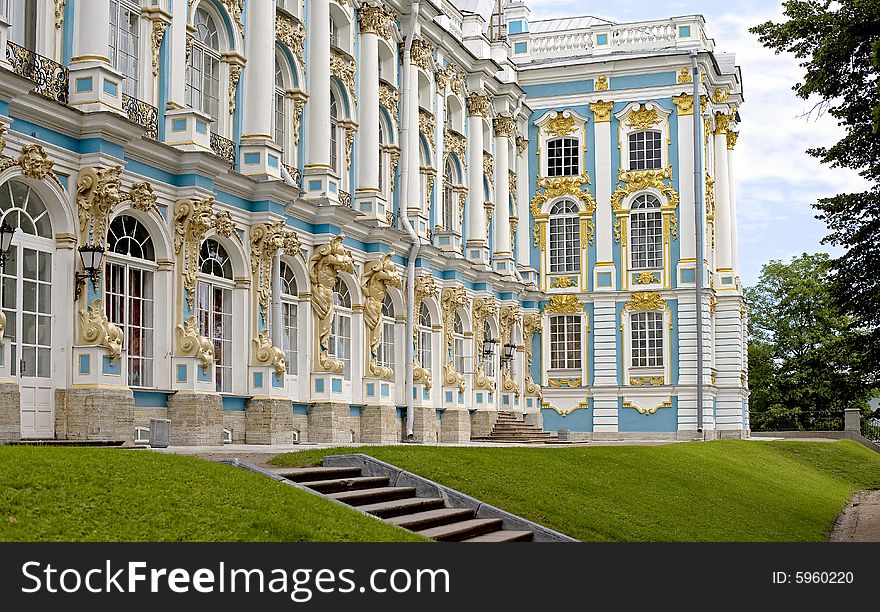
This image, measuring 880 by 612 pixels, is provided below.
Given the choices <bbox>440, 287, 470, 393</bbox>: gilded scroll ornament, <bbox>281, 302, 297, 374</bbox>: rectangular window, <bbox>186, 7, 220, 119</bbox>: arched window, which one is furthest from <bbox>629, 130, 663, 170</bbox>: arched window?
<bbox>186, 7, 220, 119</bbox>: arched window

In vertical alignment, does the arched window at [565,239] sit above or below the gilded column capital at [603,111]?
below

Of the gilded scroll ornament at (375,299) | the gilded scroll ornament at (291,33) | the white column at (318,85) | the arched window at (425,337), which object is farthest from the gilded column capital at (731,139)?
the gilded scroll ornament at (291,33)

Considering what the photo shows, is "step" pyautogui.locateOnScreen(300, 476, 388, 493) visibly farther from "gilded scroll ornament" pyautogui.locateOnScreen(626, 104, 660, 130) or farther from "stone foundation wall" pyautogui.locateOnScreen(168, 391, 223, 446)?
"gilded scroll ornament" pyautogui.locateOnScreen(626, 104, 660, 130)

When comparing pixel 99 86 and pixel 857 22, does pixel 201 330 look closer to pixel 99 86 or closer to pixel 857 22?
pixel 99 86

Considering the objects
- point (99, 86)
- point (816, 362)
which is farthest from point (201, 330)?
point (816, 362)

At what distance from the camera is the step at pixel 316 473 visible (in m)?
14.5

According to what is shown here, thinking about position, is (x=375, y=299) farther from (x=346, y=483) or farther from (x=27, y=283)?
(x=346, y=483)

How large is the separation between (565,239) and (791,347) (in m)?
19.0

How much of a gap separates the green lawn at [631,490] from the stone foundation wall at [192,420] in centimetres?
413

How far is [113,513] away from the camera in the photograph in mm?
10328

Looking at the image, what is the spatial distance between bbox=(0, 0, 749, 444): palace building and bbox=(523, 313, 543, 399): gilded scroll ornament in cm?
8

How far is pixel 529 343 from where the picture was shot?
133 feet

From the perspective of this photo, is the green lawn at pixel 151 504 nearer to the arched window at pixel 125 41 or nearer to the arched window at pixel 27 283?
the arched window at pixel 27 283

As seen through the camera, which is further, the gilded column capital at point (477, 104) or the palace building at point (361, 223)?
the gilded column capital at point (477, 104)
